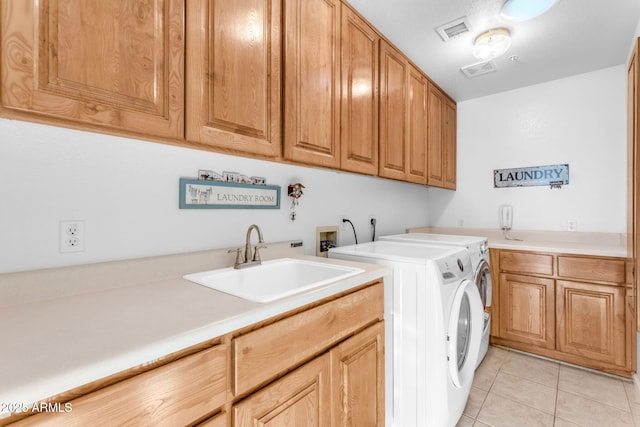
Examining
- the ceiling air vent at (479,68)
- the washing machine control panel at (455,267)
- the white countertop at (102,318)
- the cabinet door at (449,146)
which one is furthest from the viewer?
the cabinet door at (449,146)

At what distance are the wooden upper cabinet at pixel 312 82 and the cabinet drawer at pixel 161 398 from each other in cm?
87

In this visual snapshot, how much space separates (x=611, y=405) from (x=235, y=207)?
2.54 m

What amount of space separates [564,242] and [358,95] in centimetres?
233

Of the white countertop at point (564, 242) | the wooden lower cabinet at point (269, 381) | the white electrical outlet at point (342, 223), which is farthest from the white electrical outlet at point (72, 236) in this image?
the white countertop at point (564, 242)

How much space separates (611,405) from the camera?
1773mm

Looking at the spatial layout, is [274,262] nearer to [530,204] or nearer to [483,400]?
[483,400]

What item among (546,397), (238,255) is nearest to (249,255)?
(238,255)

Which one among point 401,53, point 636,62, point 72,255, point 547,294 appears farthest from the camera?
point 547,294

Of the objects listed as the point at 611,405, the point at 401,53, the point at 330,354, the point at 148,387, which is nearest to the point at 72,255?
the point at 148,387

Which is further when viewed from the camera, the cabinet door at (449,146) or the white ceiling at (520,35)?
the cabinet door at (449,146)

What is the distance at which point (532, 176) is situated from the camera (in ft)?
8.97

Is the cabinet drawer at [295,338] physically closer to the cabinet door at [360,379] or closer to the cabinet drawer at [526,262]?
the cabinet door at [360,379]

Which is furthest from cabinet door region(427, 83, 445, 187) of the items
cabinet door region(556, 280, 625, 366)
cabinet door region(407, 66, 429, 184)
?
cabinet door region(556, 280, 625, 366)

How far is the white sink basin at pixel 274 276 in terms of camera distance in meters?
1.19
